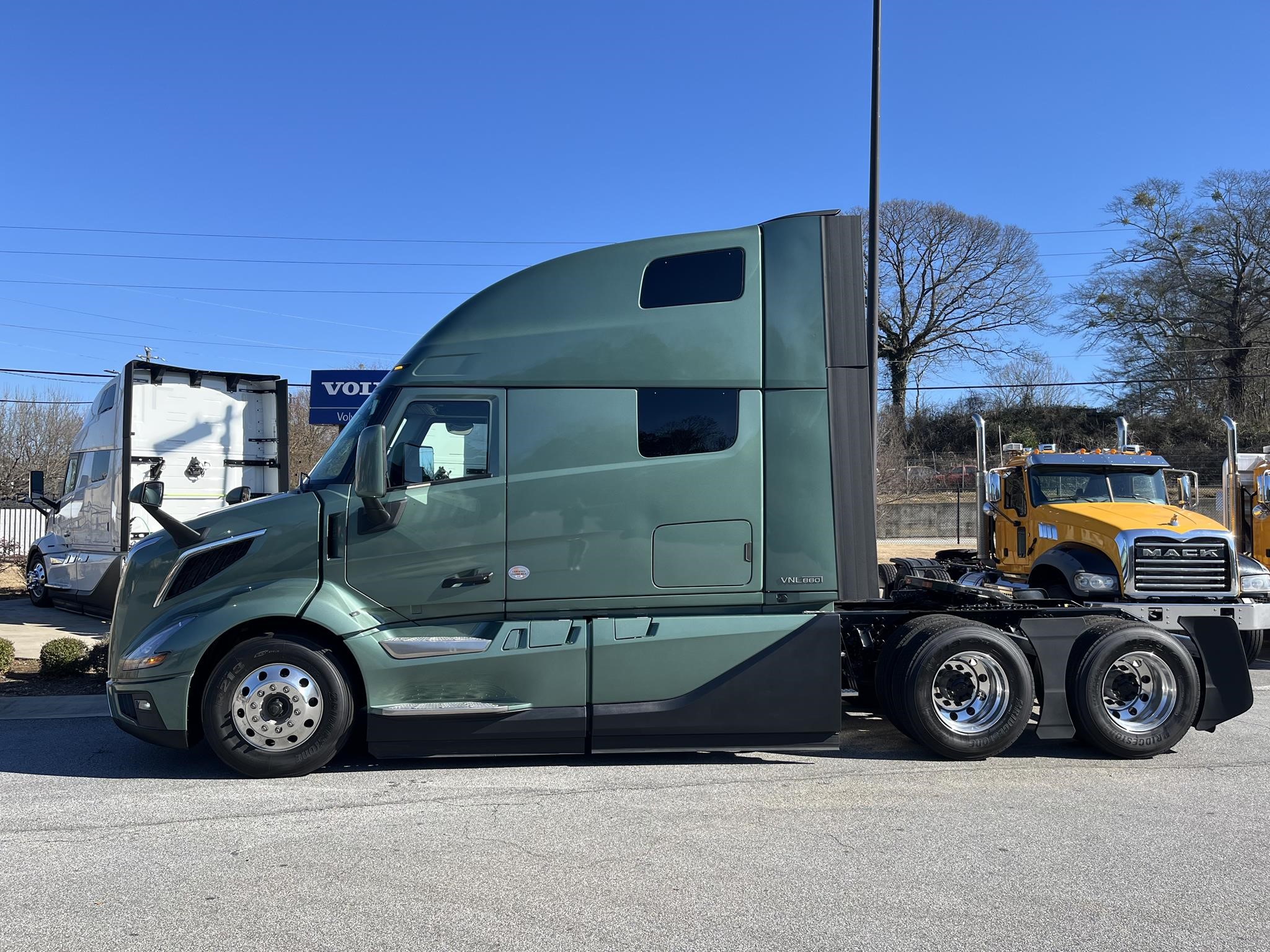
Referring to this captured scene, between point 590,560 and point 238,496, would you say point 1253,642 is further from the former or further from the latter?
point 238,496

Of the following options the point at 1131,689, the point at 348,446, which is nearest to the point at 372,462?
the point at 348,446

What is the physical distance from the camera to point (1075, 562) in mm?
9406

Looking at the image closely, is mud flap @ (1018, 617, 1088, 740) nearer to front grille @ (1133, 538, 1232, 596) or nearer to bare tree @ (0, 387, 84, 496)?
front grille @ (1133, 538, 1232, 596)

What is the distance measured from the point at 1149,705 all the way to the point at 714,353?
3.90m

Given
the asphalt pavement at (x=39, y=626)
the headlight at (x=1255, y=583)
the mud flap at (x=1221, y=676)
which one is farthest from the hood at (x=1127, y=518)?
the asphalt pavement at (x=39, y=626)

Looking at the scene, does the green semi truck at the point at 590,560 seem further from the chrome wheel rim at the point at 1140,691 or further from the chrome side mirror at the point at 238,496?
the chrome side mirror at the point at 238,496

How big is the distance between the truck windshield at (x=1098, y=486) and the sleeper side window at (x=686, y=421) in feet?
18.9

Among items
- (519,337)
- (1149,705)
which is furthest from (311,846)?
(1149,705)

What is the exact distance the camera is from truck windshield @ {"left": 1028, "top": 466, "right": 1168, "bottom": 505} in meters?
10.3

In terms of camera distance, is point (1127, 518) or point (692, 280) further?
point (1127, 518)

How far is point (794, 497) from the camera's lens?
250 inches

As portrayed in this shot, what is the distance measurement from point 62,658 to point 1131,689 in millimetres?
9421

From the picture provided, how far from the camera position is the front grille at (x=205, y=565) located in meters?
6.18

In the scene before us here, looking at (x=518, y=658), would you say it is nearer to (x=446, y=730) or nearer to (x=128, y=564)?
(x=446, y=730)
